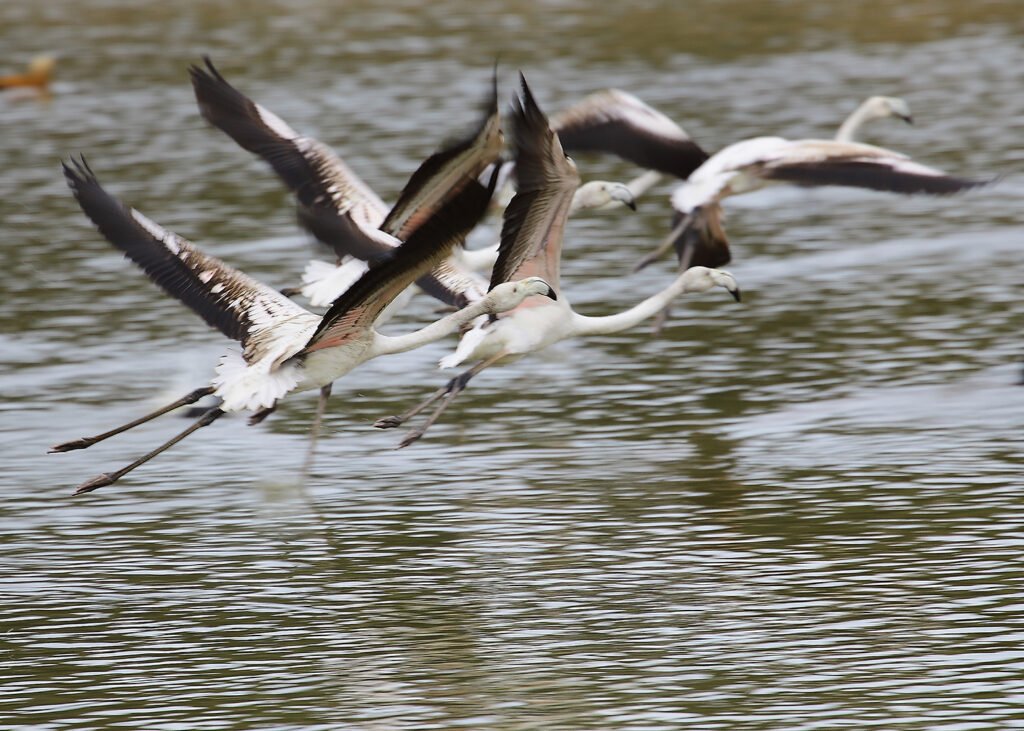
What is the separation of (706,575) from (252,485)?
9.89ft

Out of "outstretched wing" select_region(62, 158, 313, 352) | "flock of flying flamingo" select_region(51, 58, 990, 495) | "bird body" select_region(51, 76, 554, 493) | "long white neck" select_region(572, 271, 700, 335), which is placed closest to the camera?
"bird body" select_region(51, 76, 554, 493)

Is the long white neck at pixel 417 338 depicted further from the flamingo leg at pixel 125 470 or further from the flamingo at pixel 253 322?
the flamingo leg at pixel 125 470

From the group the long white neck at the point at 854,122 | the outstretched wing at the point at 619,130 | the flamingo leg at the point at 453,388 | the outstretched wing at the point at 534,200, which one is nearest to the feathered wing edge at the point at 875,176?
the outstretched wing at the point at 619,130

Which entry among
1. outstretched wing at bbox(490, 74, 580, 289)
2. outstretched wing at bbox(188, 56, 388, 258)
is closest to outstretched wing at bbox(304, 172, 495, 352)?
outstretched wing at bbox(490, 74, 580, 289)

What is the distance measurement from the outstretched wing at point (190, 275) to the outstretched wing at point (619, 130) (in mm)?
3336

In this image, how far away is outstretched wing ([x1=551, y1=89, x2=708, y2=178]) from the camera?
13344 mm

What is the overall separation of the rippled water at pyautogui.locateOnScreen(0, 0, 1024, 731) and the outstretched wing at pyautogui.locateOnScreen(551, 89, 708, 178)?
1392 millimetres

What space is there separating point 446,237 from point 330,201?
3.55 m

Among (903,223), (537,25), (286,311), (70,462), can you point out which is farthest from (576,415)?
(537,25)

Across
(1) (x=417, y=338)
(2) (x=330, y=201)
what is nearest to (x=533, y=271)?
(1) (x=417, y=338)

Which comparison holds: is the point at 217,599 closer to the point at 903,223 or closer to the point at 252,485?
the point at 252,485

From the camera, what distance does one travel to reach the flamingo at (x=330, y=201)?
11.4m

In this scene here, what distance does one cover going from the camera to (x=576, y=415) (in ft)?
39.6

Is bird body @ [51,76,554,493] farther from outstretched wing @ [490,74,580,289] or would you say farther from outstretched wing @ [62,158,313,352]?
outstretched wing @ [490,74,580,289]
